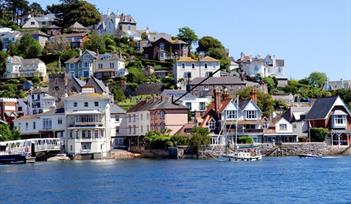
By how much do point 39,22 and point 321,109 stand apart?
73.8 metres

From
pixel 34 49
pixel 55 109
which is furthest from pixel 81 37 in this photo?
pixel 55 109

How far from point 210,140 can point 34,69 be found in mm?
44835

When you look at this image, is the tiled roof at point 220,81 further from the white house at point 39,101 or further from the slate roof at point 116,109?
the white house at point 39,101

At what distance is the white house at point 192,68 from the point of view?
112 m

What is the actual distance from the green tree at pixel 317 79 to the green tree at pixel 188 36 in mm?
20942

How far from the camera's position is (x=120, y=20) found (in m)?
139

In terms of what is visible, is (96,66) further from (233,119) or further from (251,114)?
(233,119)

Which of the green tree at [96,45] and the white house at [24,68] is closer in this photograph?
the white house at [24,68]

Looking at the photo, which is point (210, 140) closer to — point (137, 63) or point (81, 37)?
point (137, 63)

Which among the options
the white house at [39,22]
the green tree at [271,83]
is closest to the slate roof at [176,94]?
the green tree at [271,83]

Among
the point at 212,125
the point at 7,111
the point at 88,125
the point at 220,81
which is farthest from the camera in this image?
the point at 220,81

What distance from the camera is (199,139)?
77000 millimetres

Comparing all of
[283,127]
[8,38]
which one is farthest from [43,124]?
[8,38]

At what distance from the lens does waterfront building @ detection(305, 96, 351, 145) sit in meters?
85.3
